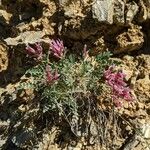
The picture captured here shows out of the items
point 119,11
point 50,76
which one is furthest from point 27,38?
point 119,11

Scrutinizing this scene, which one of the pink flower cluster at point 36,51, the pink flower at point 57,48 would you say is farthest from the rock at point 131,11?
the pink flower cluster at point 36,51

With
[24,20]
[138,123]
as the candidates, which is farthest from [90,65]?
[24,20]

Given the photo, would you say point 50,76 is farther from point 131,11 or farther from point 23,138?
point 131,11

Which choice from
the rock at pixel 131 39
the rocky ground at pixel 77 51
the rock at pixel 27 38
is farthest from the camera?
the rock at pixel 27 38

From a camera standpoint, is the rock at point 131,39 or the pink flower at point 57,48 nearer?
the pink flower at point 57,48

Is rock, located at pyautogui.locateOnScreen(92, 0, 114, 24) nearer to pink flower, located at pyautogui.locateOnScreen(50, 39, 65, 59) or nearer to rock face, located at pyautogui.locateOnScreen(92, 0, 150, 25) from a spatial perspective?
rock face, located at pyautogui.locateOnScreen(92, 0, 150, 25)

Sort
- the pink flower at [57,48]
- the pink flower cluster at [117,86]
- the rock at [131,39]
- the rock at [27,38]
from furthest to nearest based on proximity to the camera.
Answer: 1. the rock at [27,38]
2. the rock at [131,39]
3. the pink flower at [57,48]
4. the pink flower cluster at [117,86]

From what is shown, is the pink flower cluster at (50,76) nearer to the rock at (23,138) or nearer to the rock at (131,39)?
the rock at (23,138)
